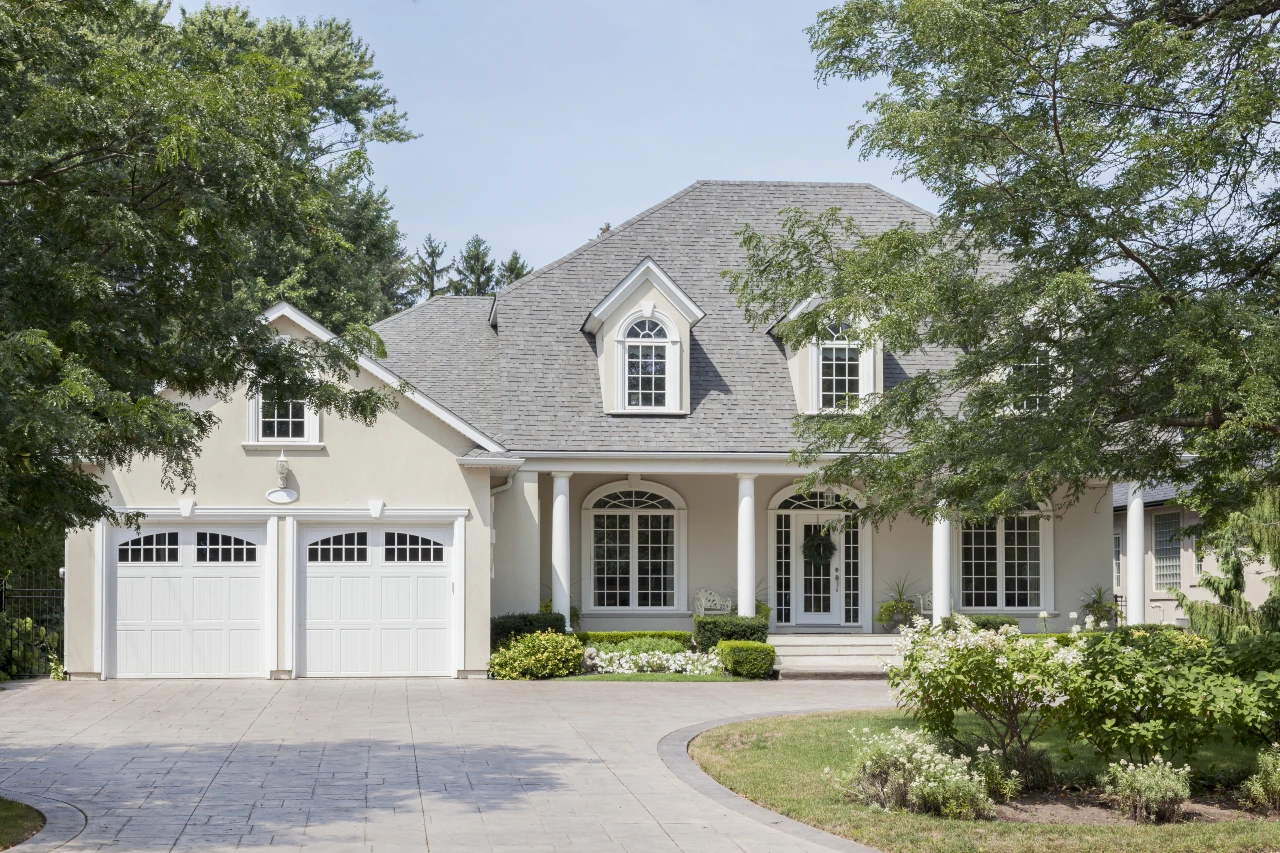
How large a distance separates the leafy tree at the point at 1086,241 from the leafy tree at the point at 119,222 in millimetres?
5135

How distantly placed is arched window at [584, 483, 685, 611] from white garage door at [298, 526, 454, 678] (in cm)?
432

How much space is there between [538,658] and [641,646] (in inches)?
80.2

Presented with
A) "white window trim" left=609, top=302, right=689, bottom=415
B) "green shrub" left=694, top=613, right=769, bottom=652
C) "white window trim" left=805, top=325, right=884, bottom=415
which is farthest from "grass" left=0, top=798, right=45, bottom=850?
"white window trim" left=805, top=325, right=884, bottom=415

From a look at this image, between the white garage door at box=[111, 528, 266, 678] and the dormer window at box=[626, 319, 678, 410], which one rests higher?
the dormer window at box=[626, 319, 678, 410]

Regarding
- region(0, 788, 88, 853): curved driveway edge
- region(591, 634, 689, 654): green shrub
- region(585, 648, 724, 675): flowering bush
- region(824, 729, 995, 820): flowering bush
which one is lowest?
region(585, 648, 724, 675): flowering bush

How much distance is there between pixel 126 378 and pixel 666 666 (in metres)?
13.1

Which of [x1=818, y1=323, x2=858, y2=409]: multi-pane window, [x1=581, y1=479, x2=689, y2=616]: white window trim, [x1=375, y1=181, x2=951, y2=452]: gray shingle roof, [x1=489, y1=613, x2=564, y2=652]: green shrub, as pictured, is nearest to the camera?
[x1=489, y1=613, x2=564, y2=652]: green shrub

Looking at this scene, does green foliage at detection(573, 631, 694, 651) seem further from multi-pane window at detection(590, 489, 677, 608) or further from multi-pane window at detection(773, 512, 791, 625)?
multi-pane window at detection(773, 512, 791, 625)

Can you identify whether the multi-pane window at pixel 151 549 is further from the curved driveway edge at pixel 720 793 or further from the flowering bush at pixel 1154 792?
the flowering bush at pixel 1154 792

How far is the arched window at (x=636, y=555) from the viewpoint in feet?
80.0

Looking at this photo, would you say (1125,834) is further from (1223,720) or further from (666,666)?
(666,666)

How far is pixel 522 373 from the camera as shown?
77.4ft

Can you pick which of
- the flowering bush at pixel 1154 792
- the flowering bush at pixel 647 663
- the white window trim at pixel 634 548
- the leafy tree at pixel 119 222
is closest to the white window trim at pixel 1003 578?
the white window trim at pixel 634 548

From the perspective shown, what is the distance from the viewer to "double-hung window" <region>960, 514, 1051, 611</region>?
983 inches
